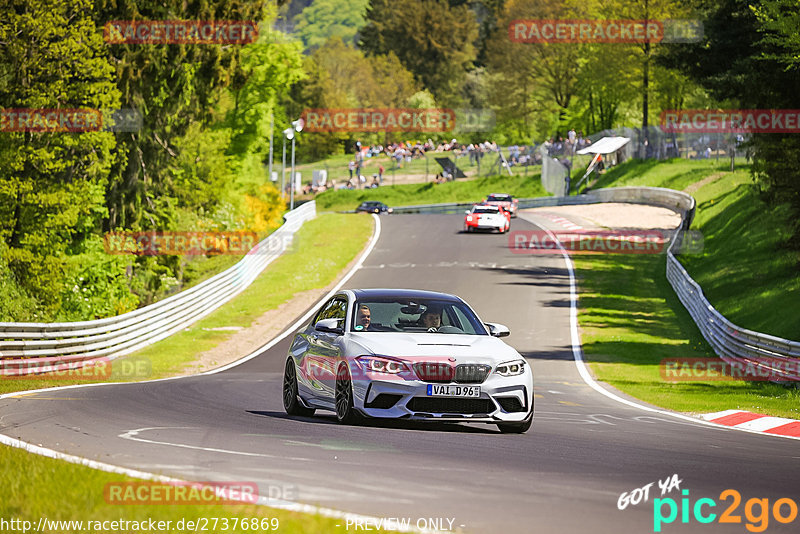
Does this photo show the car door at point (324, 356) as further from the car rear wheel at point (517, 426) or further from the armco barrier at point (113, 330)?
the armco barrier at point (113, 330)

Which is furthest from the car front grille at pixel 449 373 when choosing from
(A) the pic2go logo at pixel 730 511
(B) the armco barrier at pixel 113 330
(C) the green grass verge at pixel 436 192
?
(C) the green grass verge at pixel 436 192

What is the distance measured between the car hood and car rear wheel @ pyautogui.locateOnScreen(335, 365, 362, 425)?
0.32 m

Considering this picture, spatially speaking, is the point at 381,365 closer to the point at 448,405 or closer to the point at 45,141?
the point at 448,405

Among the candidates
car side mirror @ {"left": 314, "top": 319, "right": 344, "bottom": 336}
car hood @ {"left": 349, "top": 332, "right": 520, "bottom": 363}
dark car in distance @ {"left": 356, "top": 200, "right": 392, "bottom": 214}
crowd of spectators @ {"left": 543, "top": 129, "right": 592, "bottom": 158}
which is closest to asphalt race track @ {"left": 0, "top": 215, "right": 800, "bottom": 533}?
car hood @ {"left": 349, "top": 332, "right": 520, "bottom": 363}

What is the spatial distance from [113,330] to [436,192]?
68.5 meters

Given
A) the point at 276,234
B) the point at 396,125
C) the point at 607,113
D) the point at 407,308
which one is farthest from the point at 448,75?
the point at 407,308

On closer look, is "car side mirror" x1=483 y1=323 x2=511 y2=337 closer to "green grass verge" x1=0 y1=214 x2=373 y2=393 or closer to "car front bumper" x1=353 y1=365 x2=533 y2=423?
"car front bumper" x1=353 y1=365 x2=533 y2=423

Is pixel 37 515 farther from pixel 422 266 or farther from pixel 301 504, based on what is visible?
pixel 422 266

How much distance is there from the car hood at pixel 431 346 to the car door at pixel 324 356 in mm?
359

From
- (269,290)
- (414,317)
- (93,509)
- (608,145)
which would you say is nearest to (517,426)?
(414,317)

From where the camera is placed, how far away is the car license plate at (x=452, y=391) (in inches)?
451

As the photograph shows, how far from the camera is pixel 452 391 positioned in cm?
1150

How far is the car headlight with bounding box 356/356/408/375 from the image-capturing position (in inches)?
452

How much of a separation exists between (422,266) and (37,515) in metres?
41.4
